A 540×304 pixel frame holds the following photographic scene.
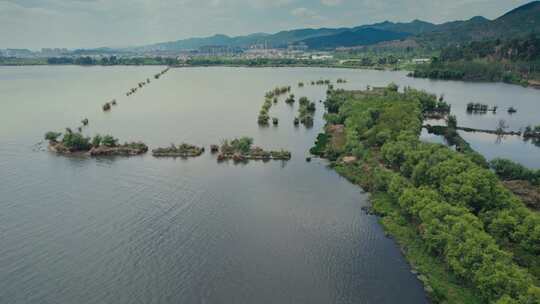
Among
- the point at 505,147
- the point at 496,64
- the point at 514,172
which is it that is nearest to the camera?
the point at 514,172

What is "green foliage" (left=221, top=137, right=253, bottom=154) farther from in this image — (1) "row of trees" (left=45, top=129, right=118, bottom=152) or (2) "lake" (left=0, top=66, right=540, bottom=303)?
(1) "row of trees" (left=45, top=129, right=118, bottom=152)

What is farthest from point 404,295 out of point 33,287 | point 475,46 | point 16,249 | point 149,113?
point 475,46

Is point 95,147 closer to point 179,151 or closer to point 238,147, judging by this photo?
point 179,151

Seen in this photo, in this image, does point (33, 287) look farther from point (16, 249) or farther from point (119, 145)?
point (119, 145)

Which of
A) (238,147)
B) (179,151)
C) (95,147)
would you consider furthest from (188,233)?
(95,147)

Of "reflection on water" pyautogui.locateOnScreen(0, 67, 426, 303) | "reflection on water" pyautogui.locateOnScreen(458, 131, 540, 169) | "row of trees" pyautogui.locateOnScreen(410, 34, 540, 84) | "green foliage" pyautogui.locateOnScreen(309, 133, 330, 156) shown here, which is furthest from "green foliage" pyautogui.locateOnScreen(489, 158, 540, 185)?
"row of trees" pyautogui.locateOnScreen(410, 34, 540, 84)

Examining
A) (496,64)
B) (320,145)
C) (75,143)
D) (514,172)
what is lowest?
(514,172)
